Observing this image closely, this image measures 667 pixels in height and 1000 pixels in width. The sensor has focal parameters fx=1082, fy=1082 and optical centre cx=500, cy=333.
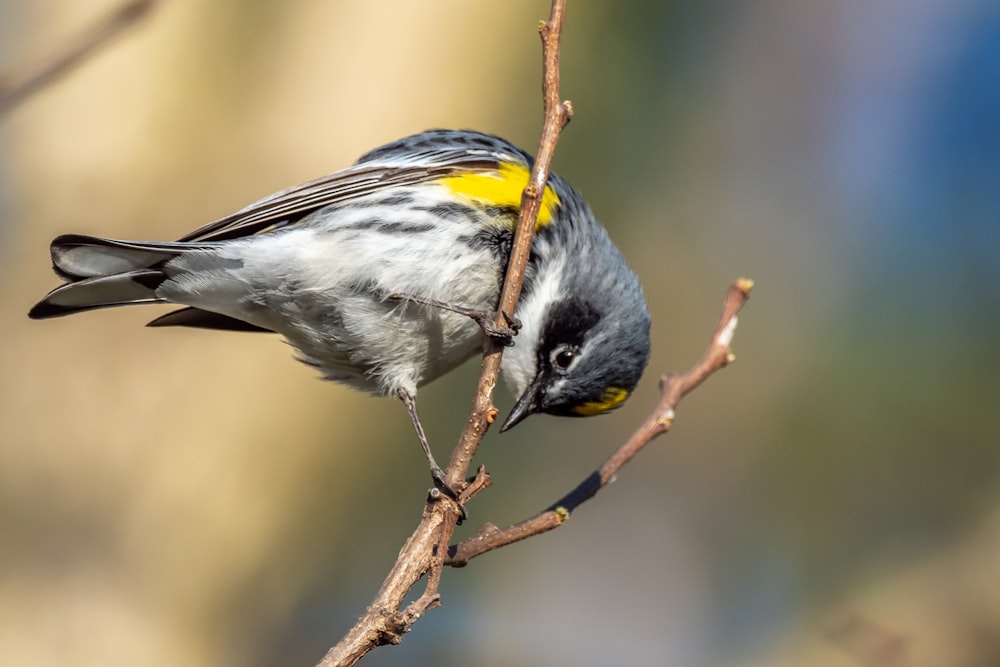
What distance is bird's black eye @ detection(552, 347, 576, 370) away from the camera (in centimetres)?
302

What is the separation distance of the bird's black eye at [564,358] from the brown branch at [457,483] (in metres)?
0.70

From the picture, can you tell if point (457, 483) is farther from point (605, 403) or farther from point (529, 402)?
point (605, 403)

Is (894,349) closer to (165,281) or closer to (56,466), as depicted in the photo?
(56,466)

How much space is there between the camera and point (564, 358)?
304 centimetres

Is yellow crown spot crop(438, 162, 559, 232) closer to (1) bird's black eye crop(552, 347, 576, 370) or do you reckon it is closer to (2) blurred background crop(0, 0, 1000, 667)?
(1) bird's black eye crop(552, 347, 576, 370)

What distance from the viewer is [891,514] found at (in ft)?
20.7

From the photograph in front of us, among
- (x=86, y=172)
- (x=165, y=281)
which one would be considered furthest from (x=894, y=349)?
(x=165, y=281)

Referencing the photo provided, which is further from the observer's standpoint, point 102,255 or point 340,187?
point 340,187

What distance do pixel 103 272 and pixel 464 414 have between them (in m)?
4.00

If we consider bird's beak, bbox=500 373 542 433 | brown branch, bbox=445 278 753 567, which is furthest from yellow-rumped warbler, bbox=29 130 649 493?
brown branch, bbox=445 278 753 567

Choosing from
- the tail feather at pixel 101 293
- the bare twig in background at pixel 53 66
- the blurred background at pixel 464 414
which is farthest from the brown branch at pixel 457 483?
the blurred background at pixel 464 414

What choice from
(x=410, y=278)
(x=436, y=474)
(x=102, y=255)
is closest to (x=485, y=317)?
(x=410, y=278)

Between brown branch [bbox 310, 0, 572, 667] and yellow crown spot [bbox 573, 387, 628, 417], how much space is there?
820mm

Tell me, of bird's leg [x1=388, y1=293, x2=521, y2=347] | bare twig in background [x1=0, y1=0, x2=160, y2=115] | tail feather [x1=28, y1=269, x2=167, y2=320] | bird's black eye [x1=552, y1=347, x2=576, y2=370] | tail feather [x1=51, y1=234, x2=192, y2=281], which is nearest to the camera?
bare twig in background [x1=0, y1=0, x2=160, y2=115]
